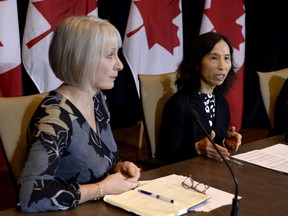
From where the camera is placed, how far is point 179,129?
2.30m

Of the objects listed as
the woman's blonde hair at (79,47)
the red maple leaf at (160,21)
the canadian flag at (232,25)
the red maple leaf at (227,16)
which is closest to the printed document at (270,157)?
the woman's blonde hair at (79,47)

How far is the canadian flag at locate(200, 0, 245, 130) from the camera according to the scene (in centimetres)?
412

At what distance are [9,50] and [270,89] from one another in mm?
1716

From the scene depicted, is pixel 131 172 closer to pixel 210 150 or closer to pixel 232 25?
pixel 210 150

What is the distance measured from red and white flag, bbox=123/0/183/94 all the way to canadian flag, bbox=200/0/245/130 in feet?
0.93

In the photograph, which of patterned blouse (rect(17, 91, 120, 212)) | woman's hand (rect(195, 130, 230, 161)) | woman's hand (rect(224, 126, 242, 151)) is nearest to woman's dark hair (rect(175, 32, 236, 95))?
woman's hand (rect(224, 126, 242, 151))

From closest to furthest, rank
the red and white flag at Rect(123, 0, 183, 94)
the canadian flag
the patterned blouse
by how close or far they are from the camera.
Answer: the patterned blouse < the red and white flag at Rect(123, 0, 183, 94) < the canadian flag

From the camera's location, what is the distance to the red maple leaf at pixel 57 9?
314 cm

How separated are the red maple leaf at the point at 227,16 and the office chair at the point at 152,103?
1.76 m

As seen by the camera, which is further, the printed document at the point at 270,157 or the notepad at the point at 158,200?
the printed document at the point at 270,157

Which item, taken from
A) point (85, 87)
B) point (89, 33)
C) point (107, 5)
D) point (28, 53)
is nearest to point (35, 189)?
point (85, 87)

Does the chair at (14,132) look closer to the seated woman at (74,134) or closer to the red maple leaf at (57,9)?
the seated woman at (74,134)

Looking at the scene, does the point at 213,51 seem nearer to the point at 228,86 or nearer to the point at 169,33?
the point at 228,86

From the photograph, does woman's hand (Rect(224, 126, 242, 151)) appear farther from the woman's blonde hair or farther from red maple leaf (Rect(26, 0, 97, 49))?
red maple leaf (Rect(26, 0, 97, 49))
